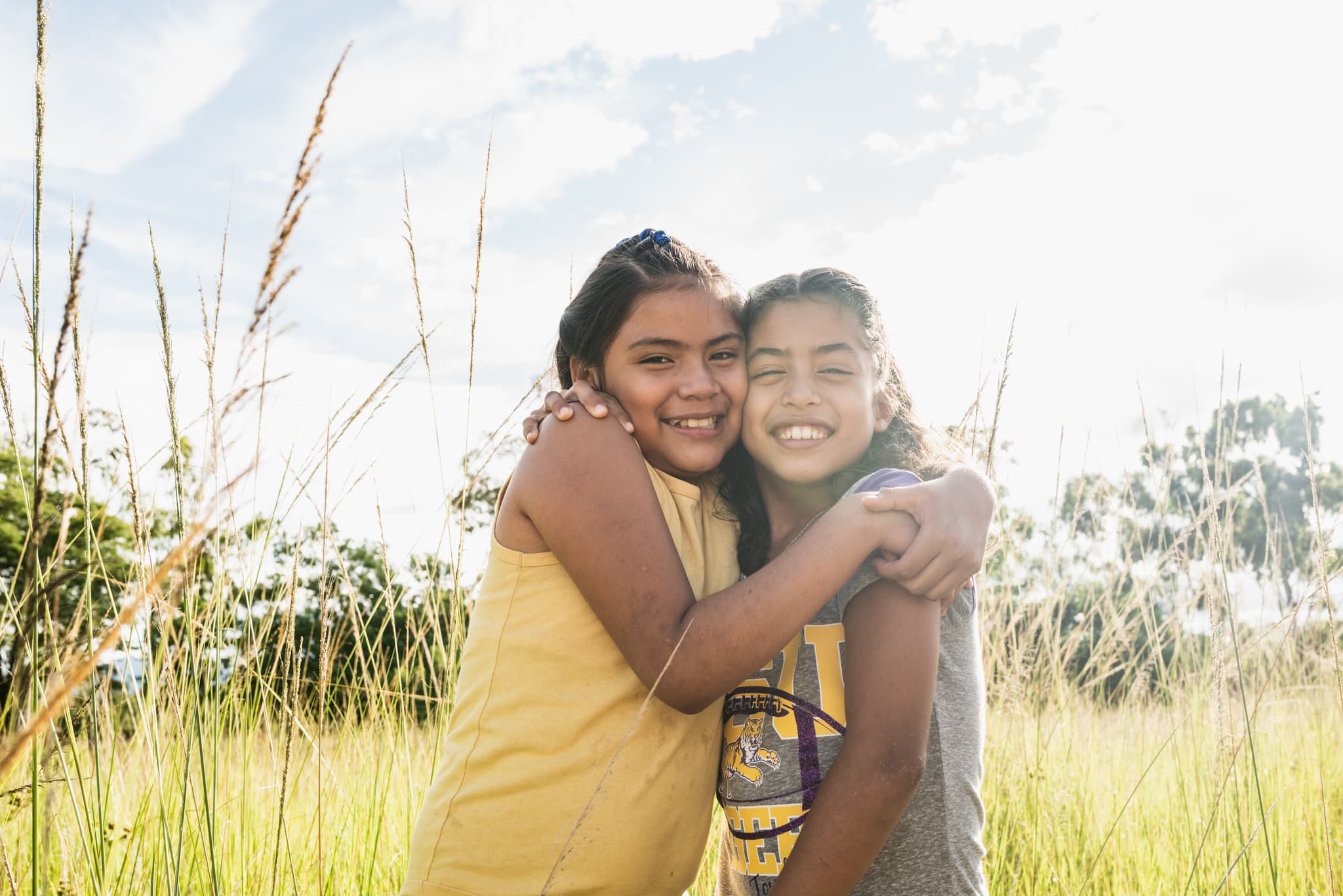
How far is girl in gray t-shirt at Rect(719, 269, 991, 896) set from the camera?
4.52 ft

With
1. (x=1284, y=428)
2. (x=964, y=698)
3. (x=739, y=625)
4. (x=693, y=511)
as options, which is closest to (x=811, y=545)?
(x=739, y=625)

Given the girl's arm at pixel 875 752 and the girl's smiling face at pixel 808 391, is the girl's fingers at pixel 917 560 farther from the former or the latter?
the girl's smiling face at pixel 808 391

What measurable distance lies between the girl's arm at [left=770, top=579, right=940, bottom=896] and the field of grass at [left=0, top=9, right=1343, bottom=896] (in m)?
0.77

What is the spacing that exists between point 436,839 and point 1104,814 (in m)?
2.37

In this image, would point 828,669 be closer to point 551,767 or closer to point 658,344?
point 551,767

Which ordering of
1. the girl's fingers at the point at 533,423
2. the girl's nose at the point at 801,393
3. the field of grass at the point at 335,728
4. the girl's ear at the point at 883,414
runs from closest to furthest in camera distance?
the field of grass at the point at 335,728, the girl's fingers at the point at 533,423, the girl's nose at the point at 801,393, the girl's ear at the point at 883,414

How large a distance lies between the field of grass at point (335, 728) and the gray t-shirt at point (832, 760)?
54cm

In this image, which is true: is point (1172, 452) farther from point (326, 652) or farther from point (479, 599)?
point (326, 652)

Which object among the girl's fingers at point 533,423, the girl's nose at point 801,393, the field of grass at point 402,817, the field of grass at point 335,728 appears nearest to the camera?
the field of grass at point 335,728

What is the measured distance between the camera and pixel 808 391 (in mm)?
1872

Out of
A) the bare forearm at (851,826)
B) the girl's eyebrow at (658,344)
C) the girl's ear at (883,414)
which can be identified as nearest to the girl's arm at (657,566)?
the bare forearm at (851,826)

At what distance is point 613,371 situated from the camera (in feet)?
6.14

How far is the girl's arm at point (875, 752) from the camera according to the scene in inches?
53.4

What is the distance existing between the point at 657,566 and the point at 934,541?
1.47ft
